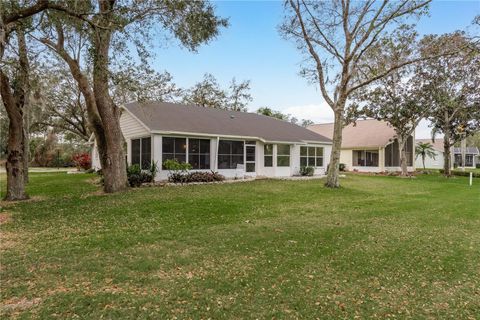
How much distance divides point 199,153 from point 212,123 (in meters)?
2.80

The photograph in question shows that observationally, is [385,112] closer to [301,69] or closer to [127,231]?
[301,69]

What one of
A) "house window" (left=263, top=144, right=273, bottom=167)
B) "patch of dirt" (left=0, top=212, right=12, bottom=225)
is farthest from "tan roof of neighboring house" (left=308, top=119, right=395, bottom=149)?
"patch of dirt" (left=0, top=212, right=12, bottom=225)

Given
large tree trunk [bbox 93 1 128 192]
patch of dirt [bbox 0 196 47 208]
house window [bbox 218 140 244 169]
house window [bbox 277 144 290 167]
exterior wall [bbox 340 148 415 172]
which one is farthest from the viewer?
exterior wall [bbox 340 148 415 172]

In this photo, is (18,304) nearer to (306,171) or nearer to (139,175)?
(139,175)

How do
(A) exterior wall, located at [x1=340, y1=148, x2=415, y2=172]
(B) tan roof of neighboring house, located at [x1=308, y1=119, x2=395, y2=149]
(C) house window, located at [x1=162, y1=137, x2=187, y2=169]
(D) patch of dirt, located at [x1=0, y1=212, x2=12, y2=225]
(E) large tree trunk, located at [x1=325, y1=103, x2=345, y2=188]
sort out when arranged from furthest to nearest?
(B) tan roof of neighboring house, located at [x1=308, y1=119, x2=395, y2=149] → (A) exterior wall, located at [x1=340, y1=148, x2=415, y2=172] → (C) house window, located at [x1=162, y1=137, x2=187, y2=169] → (E) large tree trunk, located at [x1=325, y1=103, x2=345, y2=188] → (D) patch of dirt, located at [x1=0, y1=212, x2=12, y2=225]

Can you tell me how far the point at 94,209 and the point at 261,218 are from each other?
477 cm

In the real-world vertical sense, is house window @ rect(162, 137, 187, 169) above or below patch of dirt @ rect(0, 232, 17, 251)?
above

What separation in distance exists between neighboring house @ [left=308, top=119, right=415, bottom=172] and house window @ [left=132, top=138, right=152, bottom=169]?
1948 cm

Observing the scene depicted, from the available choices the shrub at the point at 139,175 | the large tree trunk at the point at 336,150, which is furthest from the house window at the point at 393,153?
the shrub at the point at 139,175

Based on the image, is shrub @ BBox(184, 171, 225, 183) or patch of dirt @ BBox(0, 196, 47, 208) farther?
shrub @ BBox(184, 171, 225, 183)

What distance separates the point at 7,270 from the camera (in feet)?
15.2

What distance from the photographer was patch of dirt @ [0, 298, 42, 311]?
3.58m

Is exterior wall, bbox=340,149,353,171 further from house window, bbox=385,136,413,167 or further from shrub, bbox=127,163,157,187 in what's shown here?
shrub, bbox=127,163,157,187

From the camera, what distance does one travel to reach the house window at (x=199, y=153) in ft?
57.3
